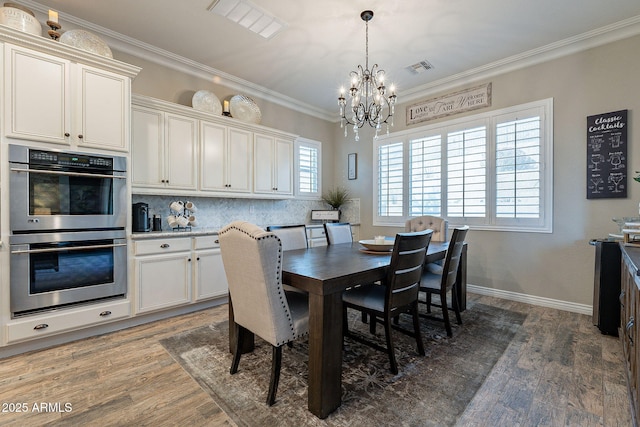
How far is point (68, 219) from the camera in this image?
2.37 meters

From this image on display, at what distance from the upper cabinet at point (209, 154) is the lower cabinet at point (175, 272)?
2.13 feet

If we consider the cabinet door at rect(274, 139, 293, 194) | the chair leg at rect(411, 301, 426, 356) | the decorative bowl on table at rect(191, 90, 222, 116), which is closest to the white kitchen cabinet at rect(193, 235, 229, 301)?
the cabinet door at rect(274, 139, 293, 194)

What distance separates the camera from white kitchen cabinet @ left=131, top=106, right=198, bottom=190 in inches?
119

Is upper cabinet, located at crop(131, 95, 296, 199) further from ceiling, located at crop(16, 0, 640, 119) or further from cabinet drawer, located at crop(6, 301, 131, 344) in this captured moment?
cabinet drawer, located at crop(6, 301, 131, 344)

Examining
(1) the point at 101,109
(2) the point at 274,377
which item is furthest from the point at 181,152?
(2) the point at 274,377

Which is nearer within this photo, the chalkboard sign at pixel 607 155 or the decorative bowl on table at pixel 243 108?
the chalkboard sign at pixel 607 155

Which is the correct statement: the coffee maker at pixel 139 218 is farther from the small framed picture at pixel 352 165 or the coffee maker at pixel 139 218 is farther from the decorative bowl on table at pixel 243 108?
the small framed picture at pixel 352 165

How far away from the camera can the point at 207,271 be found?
3240mm

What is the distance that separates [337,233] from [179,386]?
6.56 feet

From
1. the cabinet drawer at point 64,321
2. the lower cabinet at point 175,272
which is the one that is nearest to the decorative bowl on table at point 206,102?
the lower cabinet at point 175,272

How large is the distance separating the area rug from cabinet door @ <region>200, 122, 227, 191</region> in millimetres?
1730

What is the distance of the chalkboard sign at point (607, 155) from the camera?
2.82 metres

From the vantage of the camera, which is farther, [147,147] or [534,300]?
[534,300]

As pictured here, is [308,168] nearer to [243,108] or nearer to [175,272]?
[243,108]
